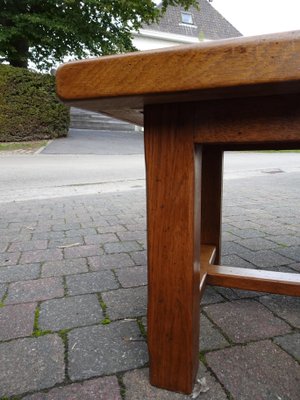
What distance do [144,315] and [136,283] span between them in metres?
0.30

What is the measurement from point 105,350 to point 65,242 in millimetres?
1294

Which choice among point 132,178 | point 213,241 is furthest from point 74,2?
point 213,241

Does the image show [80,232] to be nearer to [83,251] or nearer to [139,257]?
[83,251]

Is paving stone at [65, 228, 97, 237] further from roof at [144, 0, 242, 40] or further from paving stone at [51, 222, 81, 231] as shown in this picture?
roof at [144, 0, 242, 40]

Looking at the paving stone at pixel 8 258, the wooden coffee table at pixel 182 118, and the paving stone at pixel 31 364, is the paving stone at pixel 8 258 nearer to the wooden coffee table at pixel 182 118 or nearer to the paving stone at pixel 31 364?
the paving stone at pixel 31 364

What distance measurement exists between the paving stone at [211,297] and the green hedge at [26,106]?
1132cm

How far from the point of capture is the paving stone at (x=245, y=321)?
1.19 metres

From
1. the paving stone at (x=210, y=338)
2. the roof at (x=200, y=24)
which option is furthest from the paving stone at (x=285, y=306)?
the roof at (x=200, y=24)

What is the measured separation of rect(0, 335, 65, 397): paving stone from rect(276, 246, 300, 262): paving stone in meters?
A: 1.34

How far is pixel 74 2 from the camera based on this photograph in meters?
12.6

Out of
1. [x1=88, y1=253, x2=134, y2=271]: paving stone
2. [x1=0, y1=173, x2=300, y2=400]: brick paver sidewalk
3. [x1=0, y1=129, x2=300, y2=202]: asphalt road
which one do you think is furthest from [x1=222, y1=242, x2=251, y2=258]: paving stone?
[x1=0, y1=129, x2=300, y2=202]: asphalt road

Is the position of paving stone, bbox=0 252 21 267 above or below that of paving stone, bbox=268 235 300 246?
above

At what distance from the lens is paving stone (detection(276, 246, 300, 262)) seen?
1.94 metres

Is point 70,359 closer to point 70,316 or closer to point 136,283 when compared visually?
point 70,316
